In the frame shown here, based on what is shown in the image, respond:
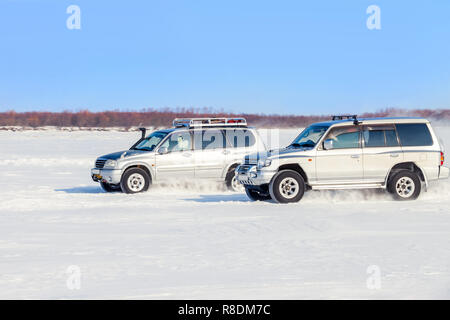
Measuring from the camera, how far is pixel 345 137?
15.6 metres

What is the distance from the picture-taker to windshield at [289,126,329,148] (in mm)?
15664

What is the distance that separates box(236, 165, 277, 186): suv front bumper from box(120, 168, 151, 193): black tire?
9.76 feet

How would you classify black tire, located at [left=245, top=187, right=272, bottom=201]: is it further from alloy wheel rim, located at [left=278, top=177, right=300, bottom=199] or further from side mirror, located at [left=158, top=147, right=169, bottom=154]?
side mirror, located at [left=158, top=147, right=169, bottom=154]

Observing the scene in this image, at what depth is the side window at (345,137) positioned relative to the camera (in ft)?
50.9

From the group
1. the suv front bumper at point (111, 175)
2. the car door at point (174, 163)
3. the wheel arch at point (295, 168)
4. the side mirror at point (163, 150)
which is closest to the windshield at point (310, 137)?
the wheel arch at point (295, 168)

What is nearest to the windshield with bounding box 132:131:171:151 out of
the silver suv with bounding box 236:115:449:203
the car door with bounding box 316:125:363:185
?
the silver suv with bounding box 236:115:449:203

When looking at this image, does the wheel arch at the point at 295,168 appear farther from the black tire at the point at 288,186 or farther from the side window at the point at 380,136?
the side window at the point at 380,136

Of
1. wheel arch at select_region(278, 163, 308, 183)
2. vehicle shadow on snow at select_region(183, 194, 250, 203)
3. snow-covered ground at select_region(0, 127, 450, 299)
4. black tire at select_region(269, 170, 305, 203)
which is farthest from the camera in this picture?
vehicle shadow on snow at select_region(183, 194, 250, 203)

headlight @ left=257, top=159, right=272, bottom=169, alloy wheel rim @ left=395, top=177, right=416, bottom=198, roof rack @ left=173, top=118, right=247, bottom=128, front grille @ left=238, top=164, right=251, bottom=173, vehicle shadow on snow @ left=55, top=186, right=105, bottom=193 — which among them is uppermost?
roof rack @ left=173, top=118, right=247, bottom=128

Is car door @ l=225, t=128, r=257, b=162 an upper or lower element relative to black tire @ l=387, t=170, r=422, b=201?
upper

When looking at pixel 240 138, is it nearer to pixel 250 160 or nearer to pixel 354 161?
pixel 250 160

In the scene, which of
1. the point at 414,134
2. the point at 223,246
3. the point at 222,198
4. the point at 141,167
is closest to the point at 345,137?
the point at 414,134

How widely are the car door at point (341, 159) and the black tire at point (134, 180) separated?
4.75m

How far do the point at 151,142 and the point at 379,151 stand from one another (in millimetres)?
6144
